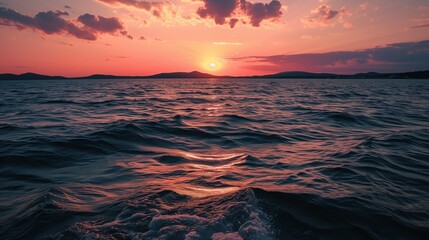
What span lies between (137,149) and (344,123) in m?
11.5

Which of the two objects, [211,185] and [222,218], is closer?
[222,218]

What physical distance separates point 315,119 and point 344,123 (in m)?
1.84

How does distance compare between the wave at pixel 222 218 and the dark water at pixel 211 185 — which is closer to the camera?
the wave at pixel 222 218

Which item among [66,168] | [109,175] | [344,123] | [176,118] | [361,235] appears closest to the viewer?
[361,235]

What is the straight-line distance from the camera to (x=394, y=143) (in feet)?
33.9

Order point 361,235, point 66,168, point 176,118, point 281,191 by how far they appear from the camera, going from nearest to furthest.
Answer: point 361,235 → point 281,191 → point 66,168 → point 176,118

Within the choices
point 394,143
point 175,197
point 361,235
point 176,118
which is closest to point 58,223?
point 175,197

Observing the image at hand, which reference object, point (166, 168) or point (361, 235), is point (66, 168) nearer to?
point (166, 168)

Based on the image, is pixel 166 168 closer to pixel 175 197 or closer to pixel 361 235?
pixel 175 197

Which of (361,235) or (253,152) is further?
(253,152)

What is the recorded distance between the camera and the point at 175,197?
5.18 metres

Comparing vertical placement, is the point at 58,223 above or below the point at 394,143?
above

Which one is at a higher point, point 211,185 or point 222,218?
point 222,218

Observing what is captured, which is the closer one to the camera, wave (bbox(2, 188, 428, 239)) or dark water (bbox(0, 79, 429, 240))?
wave (bbox(2, 188, 428, 239))
